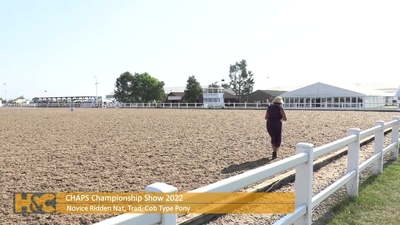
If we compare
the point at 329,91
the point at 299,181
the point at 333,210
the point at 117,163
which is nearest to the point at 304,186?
the point at 299,181

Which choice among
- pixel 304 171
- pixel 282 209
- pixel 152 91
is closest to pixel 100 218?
pixel 282 209

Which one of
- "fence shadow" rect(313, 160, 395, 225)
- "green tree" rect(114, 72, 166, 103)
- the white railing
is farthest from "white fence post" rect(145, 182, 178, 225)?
"green tree" rect(114, 72, 166, 103)

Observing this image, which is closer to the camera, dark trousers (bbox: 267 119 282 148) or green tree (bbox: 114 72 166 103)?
dark trousers (bbox: 267 119 282 148)

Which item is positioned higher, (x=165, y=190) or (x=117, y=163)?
(x=165, y=190)

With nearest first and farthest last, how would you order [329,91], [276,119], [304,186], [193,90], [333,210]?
[304,186], [333,210], [276,119], [329,91], [193,90]

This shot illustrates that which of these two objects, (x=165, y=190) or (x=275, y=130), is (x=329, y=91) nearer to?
(x=275, y=130)

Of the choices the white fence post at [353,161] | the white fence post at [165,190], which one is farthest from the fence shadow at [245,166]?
the white fence post at [165,190]

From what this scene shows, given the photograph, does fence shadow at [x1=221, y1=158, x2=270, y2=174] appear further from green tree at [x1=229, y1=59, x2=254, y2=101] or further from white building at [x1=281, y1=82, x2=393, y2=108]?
green tree at [x1=229, y1=59, x2=254, y2=101]

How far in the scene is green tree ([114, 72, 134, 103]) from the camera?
3250 inches

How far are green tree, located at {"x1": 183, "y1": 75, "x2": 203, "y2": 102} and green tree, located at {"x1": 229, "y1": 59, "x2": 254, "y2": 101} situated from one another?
28.9 ft

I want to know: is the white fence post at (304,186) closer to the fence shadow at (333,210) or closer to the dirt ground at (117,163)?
the fence shadow at (333,210)

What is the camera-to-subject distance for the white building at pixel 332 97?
4344 cm

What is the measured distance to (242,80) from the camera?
235ft

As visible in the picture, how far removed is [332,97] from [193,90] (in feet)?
96.0
